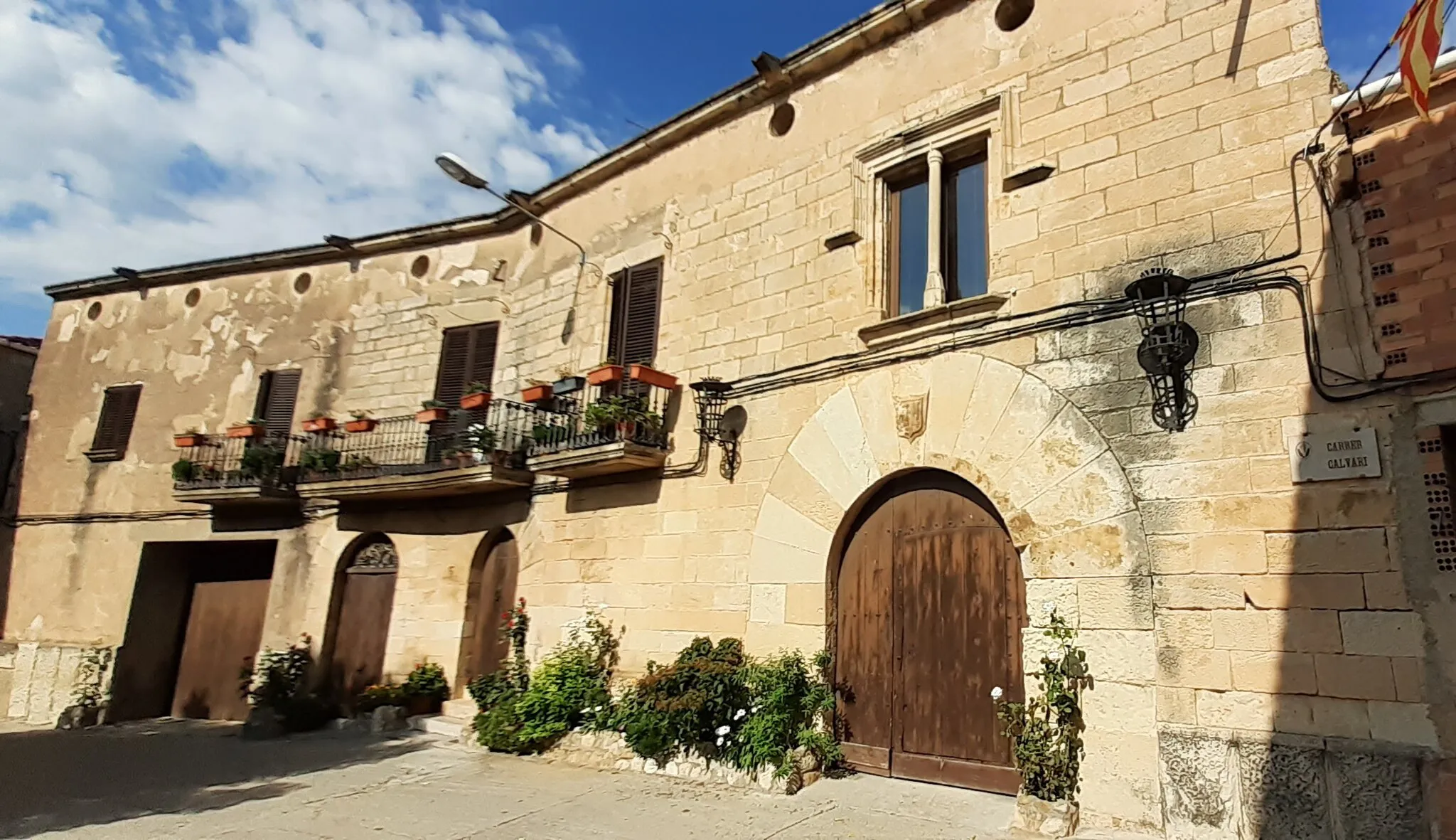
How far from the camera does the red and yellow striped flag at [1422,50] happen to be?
13.4 ft

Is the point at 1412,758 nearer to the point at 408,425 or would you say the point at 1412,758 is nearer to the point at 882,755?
the point at 882,755

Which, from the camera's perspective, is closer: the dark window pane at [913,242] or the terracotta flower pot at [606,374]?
the dark window pane at [913,242]

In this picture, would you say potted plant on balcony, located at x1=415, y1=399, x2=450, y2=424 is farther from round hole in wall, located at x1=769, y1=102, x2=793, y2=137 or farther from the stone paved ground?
round hole in wall, located at x1=769, y1=102, x2=793, y2=137

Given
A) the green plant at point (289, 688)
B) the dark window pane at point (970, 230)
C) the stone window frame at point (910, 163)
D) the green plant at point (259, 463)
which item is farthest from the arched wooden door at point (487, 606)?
the dark window pane at point (970, 230)

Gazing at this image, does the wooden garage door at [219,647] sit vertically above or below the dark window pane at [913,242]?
below

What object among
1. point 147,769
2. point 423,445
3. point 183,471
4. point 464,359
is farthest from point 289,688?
point 464,359

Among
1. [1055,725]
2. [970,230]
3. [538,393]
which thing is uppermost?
[970,230]

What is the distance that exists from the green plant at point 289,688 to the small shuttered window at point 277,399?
10.6 ft

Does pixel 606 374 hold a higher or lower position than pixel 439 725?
higher

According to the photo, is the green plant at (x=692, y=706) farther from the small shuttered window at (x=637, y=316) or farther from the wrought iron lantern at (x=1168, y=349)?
the wrought iron lantern at (x=1168, y=349)

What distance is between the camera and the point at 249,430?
452 inches

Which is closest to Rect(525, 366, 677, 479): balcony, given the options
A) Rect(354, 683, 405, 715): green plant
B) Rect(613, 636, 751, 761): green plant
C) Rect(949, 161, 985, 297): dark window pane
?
Rect(613, 636, 751, 761): green plant

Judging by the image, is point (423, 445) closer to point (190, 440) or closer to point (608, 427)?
point (608, 427)

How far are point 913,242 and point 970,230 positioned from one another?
0.52 m
